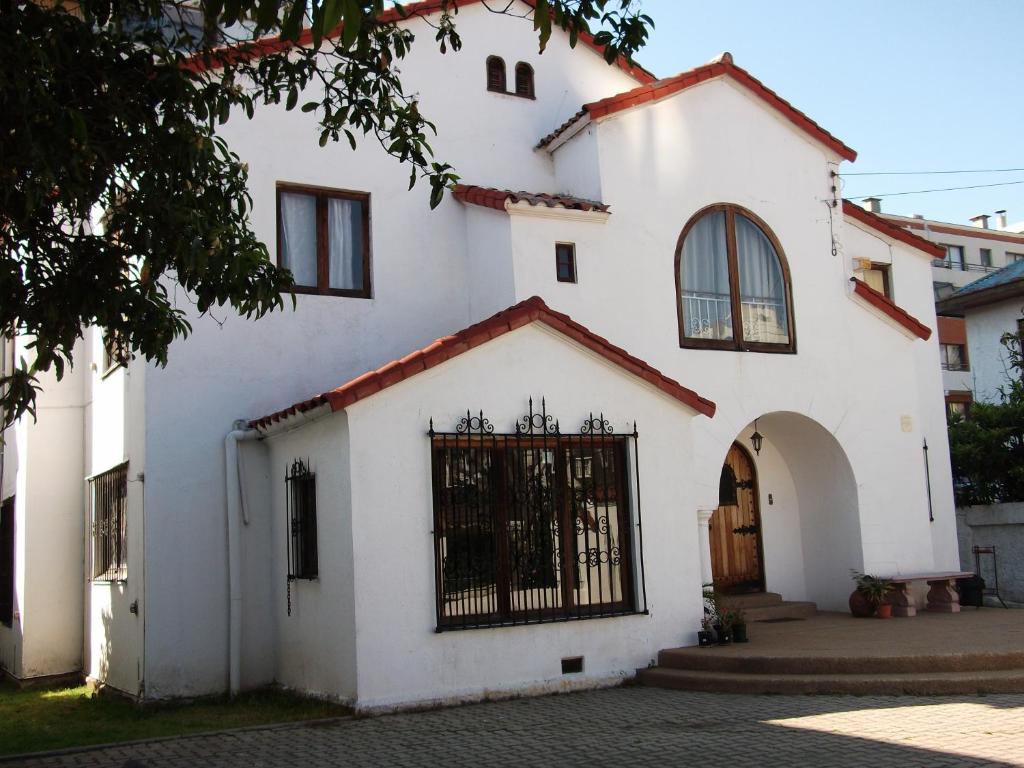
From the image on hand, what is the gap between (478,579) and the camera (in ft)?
35.2

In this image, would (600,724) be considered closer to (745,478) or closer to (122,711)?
(122,711)

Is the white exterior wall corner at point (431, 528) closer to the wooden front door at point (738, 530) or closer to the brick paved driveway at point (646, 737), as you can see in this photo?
the brick paved driveway at point (646, 737)

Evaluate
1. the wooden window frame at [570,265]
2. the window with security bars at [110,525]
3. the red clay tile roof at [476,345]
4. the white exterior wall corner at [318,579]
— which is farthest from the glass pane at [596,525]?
the window with security bars at [110,525]

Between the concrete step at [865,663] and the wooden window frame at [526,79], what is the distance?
816 centimetres

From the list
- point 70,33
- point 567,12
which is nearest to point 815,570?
point 567,12

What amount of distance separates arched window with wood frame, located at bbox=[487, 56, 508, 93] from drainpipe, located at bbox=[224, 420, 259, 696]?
19.4ft

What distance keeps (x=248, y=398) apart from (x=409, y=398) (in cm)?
267

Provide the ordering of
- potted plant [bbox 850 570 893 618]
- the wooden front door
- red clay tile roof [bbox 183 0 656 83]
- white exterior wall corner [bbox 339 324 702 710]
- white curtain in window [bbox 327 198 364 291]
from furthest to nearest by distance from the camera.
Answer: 1. the wooden front door
2. potted plant [bbox 850 570 893 618]
3. white curtain in window [bbox 327 198 364 291]
4. red clay tile roof [bbox 183 0 656 83]
5. white exterior wall corner [bbox 339 324 702 710]

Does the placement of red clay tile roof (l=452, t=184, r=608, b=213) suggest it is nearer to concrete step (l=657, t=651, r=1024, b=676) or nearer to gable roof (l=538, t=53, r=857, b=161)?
gable roof (l=538, t=53, r=857, b=161)

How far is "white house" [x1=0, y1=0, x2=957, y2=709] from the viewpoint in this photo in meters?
10.6

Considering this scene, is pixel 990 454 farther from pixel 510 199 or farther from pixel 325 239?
pixel 325 239

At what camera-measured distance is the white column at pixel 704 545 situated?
12258 millimetres

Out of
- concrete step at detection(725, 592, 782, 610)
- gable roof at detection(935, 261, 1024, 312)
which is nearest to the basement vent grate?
concrete step at detection(725, 592, 782, 610)

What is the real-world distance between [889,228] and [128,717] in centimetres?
1305
